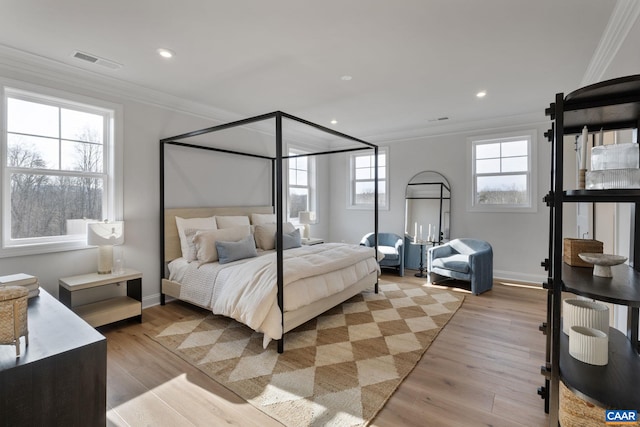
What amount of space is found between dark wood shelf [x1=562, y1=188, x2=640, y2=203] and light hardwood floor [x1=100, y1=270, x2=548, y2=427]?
1422 millimetres

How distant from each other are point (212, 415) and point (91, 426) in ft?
2.66

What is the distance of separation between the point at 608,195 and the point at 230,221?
3.98 meters

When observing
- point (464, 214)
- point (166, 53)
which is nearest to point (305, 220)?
point (464, 214)

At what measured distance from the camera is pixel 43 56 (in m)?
2.85

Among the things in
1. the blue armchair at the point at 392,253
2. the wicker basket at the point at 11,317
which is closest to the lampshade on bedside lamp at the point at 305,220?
the blue armchair at the point at 392,253

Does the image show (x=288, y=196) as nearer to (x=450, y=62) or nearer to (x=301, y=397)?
(x=450, y=62)

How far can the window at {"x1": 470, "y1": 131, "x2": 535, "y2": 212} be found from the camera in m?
4.85

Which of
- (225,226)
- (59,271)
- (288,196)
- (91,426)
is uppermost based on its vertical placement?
(288,196)

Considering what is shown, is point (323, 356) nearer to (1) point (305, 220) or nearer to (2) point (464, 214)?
(1) point (305, 220)

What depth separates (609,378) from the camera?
1.27 metres

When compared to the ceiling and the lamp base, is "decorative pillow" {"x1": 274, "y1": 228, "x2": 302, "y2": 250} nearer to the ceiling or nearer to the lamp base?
the ceiling

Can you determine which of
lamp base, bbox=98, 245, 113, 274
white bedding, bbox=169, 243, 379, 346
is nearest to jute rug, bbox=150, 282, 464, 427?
white bedding, bbox=169, 243, 379, 346

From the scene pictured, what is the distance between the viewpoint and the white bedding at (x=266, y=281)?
263cm

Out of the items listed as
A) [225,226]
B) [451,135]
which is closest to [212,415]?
[225,226]
